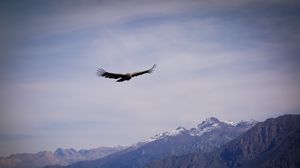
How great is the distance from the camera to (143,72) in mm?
26203

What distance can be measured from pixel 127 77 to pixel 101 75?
195cm

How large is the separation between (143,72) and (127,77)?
1.22 metres

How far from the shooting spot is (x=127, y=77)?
25.5 metres

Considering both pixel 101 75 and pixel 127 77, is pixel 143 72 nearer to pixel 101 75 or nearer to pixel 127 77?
pixel 127 77

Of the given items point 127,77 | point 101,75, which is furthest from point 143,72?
point 101,75

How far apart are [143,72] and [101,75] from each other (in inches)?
123

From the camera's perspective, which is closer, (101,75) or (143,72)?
(101,75)

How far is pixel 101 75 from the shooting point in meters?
24.2
